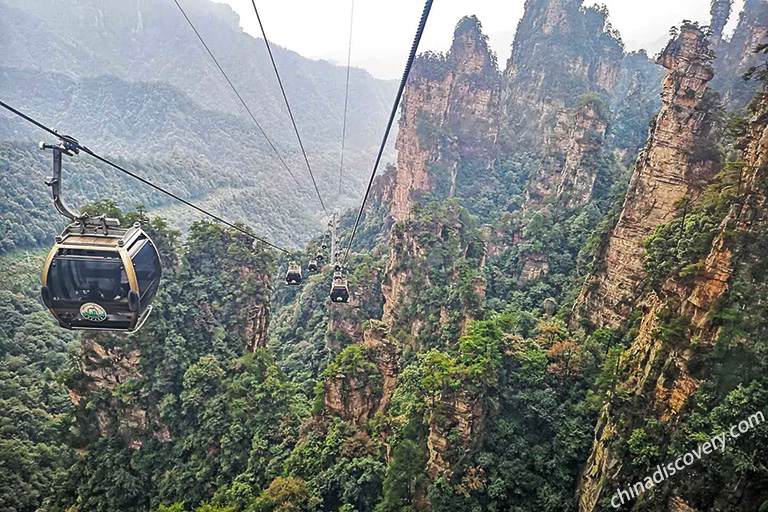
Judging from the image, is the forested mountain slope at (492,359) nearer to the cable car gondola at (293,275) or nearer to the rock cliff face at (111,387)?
the rock cliff face at (111,387)

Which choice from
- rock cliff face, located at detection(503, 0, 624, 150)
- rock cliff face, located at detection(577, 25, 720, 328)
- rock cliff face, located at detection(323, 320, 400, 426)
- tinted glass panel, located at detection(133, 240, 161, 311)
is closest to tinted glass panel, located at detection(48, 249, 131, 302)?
tinted glass panel, located at detection(133, 240, 161, 311)

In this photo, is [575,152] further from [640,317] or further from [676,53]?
[640,317]

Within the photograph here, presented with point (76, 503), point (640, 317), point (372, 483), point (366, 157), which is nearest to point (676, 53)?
point (640, 317)

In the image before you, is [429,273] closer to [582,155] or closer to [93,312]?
[582,155]

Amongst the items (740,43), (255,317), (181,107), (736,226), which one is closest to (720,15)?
(740,43)

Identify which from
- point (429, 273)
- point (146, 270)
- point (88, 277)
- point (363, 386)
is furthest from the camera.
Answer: point (429, 273)

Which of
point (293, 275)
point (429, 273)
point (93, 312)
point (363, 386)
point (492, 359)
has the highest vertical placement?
point (93, 312)

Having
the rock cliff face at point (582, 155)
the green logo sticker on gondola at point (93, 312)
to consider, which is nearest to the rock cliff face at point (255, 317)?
the green logo sticker on gondola at point (93, 312)
